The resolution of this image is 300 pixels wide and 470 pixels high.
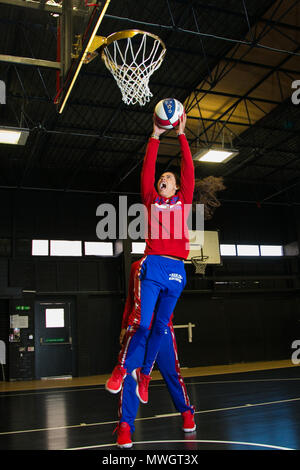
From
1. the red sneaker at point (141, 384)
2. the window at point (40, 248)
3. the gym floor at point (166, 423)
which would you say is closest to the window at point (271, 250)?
the window at point (40, 248)

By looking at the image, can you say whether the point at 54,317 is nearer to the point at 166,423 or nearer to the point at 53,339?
the point at 53,339

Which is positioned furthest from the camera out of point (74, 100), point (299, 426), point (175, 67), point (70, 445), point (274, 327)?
point (274, 327)

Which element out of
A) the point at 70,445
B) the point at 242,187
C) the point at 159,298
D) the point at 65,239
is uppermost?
the point at 242,187

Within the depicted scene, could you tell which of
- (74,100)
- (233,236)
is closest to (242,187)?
(233,236)

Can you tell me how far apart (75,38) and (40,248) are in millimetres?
10598

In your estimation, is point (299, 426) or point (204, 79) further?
point (204, 79)

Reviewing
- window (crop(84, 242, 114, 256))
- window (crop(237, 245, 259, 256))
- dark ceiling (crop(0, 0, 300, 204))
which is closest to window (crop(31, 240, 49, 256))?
window (crop(84, 242, 114, 256))

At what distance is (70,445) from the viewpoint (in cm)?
372

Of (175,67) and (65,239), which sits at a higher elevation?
(175,67)

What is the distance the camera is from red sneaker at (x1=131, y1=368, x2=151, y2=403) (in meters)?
3.63

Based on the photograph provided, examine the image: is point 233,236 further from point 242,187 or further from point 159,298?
point 159,298

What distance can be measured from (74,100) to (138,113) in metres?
1.89

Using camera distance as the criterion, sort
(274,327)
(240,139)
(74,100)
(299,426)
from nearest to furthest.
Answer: (299,426) < (74,100) < (240,139) < (274,327)

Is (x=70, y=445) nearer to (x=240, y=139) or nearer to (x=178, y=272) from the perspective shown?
(x=178, y=272)
